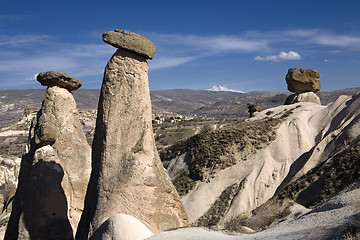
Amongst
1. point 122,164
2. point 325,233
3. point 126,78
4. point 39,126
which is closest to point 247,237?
point 325,233

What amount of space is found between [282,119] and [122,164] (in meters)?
13.0

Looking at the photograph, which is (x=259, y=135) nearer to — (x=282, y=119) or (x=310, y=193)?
(x=282, y=119)

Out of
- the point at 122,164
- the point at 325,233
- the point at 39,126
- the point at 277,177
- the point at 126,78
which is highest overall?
the point at 126,78

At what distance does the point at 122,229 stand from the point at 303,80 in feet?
69.5

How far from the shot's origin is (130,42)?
25.6 ft

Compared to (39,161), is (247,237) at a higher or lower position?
lower

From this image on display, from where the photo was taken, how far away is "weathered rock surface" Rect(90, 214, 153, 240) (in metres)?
6.43

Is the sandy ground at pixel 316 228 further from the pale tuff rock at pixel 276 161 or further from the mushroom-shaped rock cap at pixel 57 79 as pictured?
the pale tuff rock at pixel 276 161

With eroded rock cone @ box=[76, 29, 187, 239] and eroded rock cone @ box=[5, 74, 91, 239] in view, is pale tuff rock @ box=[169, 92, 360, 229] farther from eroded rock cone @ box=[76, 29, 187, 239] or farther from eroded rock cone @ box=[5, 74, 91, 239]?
eroded rock cone @ box=[76, 29, 187, 239]

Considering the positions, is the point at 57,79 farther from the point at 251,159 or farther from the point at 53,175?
the point at 251,159

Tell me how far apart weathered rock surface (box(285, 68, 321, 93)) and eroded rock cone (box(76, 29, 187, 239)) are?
19194 millimetres

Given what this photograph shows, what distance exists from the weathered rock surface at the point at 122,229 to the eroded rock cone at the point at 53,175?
9.39 ft

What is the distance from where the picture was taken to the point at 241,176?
1627cm

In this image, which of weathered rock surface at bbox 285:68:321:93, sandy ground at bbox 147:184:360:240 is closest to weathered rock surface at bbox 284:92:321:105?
weathered rock surface at bbox 285:68:321:93
